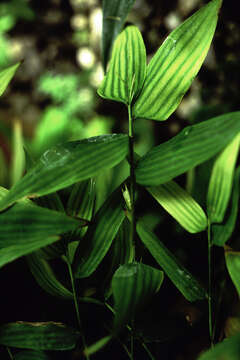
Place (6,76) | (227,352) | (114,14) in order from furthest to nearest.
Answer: (114,14) → (6,76) → (227,352)

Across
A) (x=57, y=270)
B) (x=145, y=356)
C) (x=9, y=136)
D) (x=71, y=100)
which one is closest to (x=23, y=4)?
(x=71, y=100)

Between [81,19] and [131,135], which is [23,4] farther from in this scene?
[131,135]

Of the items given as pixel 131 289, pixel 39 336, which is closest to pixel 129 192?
pixel 131 289

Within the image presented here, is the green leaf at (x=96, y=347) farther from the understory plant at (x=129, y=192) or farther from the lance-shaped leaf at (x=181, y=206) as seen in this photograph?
the lance-shaped leaf at (x=181, y=206)

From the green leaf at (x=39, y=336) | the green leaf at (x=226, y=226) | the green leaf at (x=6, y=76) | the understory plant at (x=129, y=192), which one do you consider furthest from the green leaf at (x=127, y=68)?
the green leaf at (x=39, y=336)

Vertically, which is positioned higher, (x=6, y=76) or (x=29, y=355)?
(x=6, y=76)

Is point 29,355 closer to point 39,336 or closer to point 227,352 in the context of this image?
point 39,336

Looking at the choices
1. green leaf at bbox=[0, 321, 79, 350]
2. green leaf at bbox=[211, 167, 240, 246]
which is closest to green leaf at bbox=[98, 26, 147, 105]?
green leaf at bbox=[211, 167, 240, 246]
